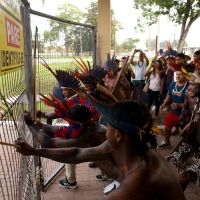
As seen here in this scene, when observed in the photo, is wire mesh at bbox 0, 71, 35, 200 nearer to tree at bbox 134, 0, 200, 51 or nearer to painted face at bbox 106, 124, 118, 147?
painted face at bbox 106, 124, 118, 147

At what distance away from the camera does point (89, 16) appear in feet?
133

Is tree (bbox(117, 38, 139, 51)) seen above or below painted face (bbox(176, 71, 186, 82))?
above

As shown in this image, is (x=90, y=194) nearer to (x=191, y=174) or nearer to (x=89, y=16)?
(x=191, y=174)

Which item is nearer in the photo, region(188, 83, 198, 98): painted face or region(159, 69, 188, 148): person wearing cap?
region(188, 83, 198, 98): painted face

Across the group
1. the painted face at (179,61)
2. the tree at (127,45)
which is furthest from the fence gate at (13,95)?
the tree at (127,45)

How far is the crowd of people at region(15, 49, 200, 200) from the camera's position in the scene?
1657mm

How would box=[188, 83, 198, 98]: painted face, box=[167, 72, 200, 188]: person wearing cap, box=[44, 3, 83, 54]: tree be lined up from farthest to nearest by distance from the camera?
box=[188, 83, 198, 98]: painted face → box=[167, 72, 200, 188]: person wearing cap → box=[44, 3, 83, 54]: tree

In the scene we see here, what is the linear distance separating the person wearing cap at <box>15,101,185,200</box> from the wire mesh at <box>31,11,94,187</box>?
5.19 ft

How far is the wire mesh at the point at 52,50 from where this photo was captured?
12.0 ft

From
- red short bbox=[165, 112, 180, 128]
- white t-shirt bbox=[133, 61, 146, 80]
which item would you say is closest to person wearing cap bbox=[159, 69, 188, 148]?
red short bbox=[165, 112, 180, 128]

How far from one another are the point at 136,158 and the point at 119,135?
0.51 feet

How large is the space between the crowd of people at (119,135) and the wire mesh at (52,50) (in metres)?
0.22

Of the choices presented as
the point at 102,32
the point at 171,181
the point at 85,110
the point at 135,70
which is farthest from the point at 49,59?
the point at 102,32

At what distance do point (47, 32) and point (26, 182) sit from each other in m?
1.87
